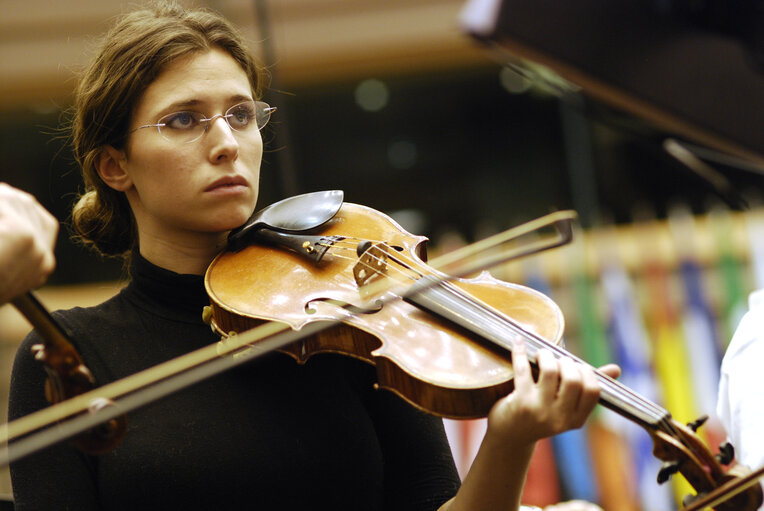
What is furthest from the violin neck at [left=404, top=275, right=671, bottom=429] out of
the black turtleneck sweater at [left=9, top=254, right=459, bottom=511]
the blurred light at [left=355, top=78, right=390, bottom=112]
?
the blurred light at [left=355, top=78, right=390, bottom=112]

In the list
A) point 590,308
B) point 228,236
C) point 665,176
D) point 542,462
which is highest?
point 228,236

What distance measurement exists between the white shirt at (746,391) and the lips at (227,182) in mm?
749

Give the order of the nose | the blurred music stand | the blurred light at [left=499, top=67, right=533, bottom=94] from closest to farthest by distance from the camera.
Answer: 1. the blurred music stand
2. the nose
3. the blurred light at [left=499, top=67, right=533, bottom=94]

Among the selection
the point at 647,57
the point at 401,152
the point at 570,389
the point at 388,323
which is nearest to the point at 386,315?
the point at 388,323

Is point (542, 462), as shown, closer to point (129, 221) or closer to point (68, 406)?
point (129, 221)

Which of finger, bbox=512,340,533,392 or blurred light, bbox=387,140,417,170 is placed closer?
finger, bbox=512,340,533,392

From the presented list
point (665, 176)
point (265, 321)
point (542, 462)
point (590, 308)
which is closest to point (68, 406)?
point (265, 321)

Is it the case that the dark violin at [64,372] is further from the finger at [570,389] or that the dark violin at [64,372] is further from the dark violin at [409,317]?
the finger at [570,389]

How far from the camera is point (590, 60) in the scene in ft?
2.43

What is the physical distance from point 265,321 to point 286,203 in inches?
12.0

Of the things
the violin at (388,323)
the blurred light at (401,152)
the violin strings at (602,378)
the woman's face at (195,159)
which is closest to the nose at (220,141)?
the woman's face at (195,159)

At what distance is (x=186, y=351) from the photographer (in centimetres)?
124

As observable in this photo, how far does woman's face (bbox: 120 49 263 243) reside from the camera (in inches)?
49.1

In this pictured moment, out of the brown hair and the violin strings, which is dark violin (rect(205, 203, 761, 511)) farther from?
the brown hair
